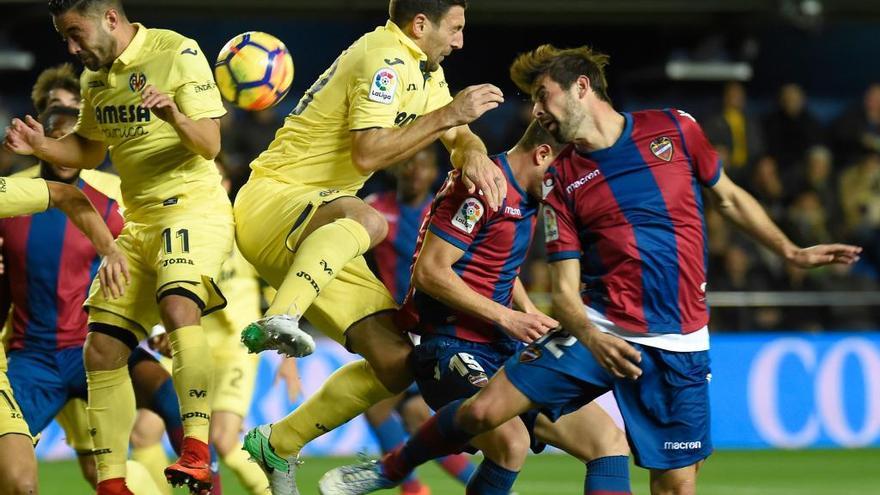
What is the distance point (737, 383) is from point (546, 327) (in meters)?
7.58

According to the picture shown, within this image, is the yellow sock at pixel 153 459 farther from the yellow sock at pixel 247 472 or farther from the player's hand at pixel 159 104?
the player's hand at pixel 159 104

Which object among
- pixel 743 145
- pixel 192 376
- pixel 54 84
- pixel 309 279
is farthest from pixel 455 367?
pixel 743 145

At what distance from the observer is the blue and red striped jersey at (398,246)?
33.8ft

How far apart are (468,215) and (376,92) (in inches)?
27.2

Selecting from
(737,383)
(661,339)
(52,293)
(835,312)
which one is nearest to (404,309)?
(661,339)

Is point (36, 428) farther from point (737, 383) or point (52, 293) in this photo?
point (737, 383)

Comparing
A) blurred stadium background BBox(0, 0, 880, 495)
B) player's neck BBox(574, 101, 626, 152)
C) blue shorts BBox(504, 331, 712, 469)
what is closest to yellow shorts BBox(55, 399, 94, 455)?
blurred stadium background BBox(0, 0, 880, 495)

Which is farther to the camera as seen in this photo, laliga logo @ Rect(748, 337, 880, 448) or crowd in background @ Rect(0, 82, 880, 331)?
crowd in background @ Rect(0, 82, 880, 331)

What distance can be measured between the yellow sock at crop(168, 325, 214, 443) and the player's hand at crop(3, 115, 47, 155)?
1.11 meters

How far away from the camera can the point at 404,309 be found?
6.98m

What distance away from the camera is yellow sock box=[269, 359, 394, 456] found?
22.7 feet

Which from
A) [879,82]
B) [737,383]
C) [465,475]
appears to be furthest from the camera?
[879,82]

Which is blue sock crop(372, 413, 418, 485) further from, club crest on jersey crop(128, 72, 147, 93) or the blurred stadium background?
club crest on jersey crop(128, 72, 147, 93)

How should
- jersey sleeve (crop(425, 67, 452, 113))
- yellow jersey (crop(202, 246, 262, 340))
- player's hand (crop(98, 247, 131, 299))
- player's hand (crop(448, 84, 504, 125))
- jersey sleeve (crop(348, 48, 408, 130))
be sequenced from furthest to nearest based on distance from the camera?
yellow jersey (crop(202, 246, 262, 340)) < jersey sleeve (crop(425, 67, 452, 113)) < jersey sleeve (crop(348, 48, 408, 130)) < player's hand (crop(98, 247, 131, 299)) < player's hand (crop(448, 84, 504, 125))
